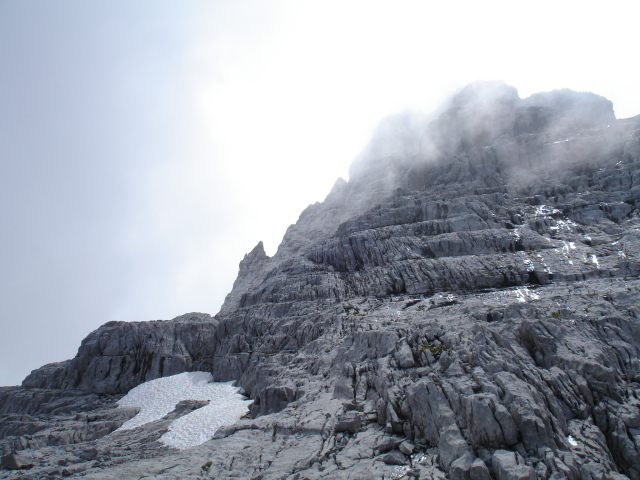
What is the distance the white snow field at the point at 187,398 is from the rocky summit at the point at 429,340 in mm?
2275

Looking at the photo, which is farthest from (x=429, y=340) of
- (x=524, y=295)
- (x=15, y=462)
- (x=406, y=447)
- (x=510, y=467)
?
(x=15, y=462)

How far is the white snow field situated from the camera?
45.1 metres

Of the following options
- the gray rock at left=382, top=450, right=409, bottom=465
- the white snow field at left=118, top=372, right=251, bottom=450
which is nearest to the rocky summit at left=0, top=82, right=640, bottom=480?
the gray rock at left=382, top=450, right=409, bottom=465

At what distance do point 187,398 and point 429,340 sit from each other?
43.5m

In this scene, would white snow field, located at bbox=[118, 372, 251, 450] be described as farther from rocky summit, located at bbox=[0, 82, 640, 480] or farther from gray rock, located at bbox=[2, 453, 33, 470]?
gray rock, located at bbox=[2, 453, 33, 470]

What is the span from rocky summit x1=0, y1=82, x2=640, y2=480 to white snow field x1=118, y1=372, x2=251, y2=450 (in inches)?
89.6

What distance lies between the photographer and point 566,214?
277ft

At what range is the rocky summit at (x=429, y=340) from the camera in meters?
26.2

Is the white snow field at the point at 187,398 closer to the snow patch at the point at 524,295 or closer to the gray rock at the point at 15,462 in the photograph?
the gray rock at the point at 15,462

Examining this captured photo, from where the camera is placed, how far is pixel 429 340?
41.3 m

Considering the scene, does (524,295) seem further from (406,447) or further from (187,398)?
(187,398)

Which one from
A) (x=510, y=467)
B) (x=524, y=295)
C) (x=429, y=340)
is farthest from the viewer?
(x=524, y=295)

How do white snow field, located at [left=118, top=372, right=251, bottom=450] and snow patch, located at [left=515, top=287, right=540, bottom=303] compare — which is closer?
white snow field, located at [left=118, top=372, right=251, bottom=450]

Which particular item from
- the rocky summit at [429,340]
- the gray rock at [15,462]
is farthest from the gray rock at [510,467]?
the gray rock at [15,462]
